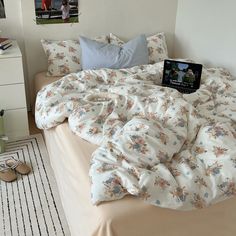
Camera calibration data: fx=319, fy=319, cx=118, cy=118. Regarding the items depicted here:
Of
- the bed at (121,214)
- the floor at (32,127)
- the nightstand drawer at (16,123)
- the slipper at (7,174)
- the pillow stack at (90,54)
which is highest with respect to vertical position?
the pillow stack at (90,54)

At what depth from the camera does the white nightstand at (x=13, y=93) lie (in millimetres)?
2309

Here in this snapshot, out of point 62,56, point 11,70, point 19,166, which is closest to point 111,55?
point 62,56

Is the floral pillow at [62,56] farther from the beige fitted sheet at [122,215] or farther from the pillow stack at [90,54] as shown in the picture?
the beige fitted sheet at [122,215]

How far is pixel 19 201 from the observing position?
1939mm

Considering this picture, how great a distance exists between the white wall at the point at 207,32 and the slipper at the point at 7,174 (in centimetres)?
182

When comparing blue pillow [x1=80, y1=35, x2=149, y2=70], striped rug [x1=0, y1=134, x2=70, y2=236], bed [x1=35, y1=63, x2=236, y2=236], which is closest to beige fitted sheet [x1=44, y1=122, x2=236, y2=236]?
bed [x1=35, y1=63, x2=236, y2=236]

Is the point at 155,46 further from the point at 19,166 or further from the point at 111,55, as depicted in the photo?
the point at 19,166

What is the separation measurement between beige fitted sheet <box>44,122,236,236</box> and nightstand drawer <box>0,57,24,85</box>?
908mm

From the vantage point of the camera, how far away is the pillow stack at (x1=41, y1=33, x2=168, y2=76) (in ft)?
8.50

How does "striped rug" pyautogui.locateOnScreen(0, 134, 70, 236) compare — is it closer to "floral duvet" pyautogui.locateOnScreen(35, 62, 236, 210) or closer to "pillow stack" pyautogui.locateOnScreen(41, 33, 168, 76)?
"floral duvet" pyautogui.locateOnScreen(35, 62, 236, 210)

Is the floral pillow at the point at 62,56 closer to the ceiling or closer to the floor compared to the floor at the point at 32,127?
closer to the ceiling

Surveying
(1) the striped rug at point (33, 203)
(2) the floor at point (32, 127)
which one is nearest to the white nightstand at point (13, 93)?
(2) the floor at point (32, 127)

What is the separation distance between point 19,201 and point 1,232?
243 millimetres

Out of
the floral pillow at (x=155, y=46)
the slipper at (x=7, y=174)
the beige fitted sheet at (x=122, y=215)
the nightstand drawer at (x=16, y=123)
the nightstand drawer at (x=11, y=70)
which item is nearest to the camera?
the beige fitted sheet at (x=122, y=215)
